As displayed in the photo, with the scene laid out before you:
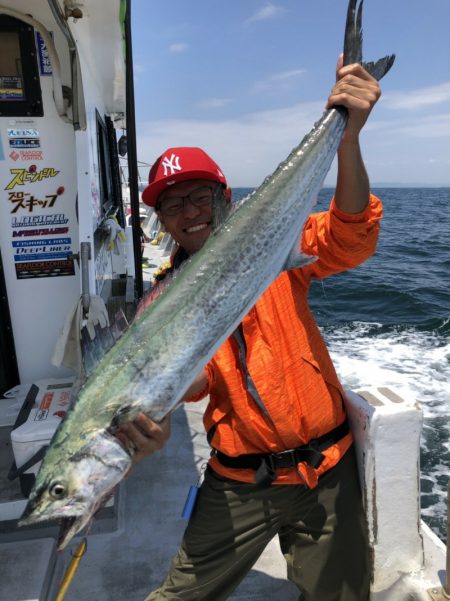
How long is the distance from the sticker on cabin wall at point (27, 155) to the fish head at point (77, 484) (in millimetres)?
3259

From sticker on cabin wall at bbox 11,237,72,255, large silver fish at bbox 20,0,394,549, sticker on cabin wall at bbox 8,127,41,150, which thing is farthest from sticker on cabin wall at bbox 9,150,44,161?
large silver fish at bbox 20,0,394,549

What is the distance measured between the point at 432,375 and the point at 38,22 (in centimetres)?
740

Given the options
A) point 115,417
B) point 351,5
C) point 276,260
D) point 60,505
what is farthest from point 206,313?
point 351,5

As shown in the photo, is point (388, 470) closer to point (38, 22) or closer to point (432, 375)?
point (38, 22)

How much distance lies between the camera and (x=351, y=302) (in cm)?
1355

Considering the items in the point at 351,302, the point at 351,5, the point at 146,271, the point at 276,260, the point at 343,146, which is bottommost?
the point at 351,302

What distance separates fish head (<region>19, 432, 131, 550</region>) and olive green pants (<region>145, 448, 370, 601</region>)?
788mm

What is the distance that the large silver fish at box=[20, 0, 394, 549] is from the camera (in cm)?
175

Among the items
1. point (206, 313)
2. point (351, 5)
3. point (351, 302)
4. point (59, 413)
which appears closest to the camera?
point (206, 313)

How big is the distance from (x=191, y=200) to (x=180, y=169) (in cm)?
17

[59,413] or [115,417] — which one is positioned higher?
[115,417]

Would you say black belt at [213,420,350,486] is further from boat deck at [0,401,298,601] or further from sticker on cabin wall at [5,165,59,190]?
sticker on cabin wall at [5,165,59,190]

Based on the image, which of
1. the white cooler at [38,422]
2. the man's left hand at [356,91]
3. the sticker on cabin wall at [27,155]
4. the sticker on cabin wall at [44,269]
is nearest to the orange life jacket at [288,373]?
the man's left hand at [356,91]

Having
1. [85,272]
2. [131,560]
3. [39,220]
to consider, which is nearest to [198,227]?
[85,272]
